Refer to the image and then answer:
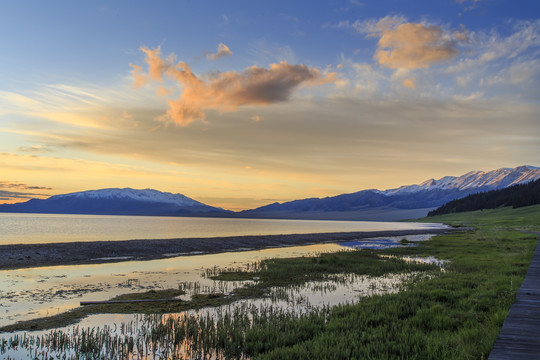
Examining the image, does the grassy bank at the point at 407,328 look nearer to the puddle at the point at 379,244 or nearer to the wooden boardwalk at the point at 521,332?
the wooden boardwalk at the point at 521,332

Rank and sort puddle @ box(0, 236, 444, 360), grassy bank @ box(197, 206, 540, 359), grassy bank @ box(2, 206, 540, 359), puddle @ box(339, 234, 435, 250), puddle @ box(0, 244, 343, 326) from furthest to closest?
puddle @ box(339, 234, 435, 250) → puddle @ box(0, 244, 343, 326) → puddle @ box(0, 236, 444, 360) → grassy bank @ box(2, 206, 540, 359) → grassy bank @ box(197, 206, 540, 359)

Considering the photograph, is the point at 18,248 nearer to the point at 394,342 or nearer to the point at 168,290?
the point at 168,290

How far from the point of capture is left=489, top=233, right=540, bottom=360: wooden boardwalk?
8.80 meters

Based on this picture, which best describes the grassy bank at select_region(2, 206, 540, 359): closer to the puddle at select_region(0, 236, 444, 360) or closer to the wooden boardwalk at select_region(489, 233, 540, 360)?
the puddle at select_region(0, 236, 444, 360)

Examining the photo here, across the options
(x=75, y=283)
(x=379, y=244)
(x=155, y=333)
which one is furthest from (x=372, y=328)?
(x=379, y=244)

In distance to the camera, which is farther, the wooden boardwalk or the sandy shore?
the sandy shore

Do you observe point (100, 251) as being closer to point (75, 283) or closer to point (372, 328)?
point (75, 283)

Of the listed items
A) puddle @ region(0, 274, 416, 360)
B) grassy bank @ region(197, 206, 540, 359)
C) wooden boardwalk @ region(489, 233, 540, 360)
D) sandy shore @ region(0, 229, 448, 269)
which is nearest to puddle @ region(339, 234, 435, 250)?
sandy shore @ region(0, 229, 448, 269)

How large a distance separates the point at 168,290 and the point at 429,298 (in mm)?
17327

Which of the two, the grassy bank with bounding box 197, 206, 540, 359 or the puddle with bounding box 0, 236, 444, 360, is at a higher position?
the grassy bank with bounding box 197, 206, 540, 359

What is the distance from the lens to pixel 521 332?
10.5 metres

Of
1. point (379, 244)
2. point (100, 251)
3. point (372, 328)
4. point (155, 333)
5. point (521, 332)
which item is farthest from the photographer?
point (379, 244)

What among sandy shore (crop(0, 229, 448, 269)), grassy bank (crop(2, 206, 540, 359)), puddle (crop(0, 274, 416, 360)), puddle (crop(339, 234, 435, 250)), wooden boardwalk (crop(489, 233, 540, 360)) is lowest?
puddle (crop(339, 234, 435, 250))

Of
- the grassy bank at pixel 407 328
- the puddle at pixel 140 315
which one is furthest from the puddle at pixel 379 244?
the grassy bank at pixel 407 328
